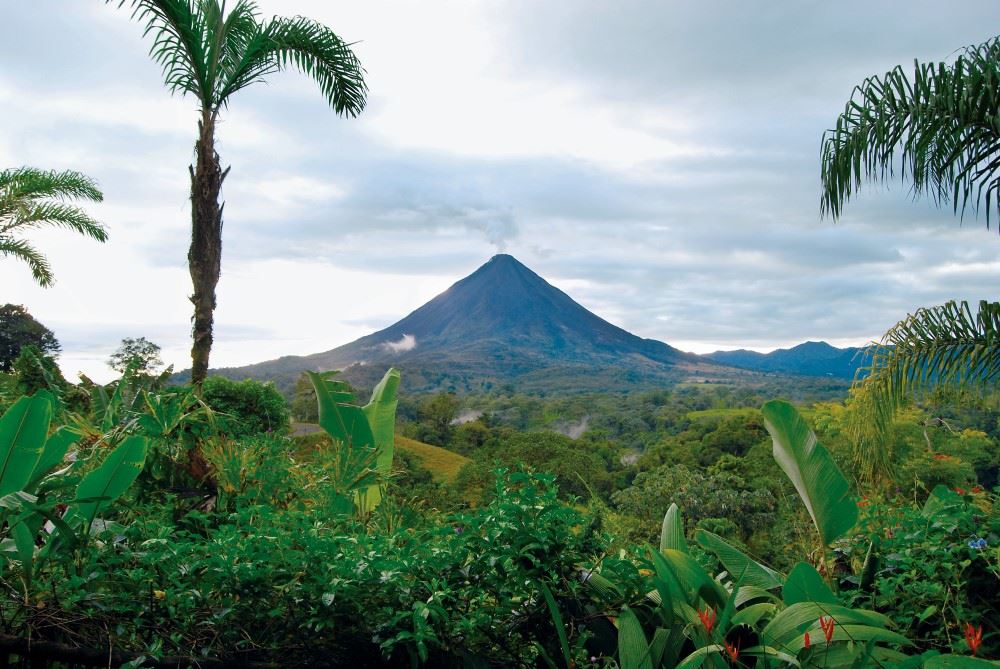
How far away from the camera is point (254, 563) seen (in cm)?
195

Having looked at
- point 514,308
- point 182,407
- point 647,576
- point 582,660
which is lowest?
point 582,660

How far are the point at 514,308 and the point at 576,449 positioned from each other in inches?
3350

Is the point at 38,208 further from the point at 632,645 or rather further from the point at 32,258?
the point at 632,645

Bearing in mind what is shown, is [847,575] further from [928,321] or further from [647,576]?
[928,321]

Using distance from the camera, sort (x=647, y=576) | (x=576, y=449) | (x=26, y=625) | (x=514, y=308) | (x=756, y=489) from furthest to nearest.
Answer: (x=514, y=308) < (x=576, y=449) < (x=756, y=489) < (x=647, y=576) < (x=26, y=625)

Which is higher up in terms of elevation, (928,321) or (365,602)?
(928,321)

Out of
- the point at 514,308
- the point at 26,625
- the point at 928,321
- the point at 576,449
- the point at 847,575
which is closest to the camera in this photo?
the point at 26,625

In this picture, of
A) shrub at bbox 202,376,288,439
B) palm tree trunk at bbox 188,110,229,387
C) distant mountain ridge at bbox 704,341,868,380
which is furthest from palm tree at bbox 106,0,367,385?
distant mountain ridge at bbox 704,341,868,380

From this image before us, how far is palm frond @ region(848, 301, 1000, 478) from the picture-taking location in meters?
5.20

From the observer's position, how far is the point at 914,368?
17.7 ft

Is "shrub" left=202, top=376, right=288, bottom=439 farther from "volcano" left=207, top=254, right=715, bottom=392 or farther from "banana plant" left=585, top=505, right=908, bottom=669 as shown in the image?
"volcano" left=207, top=254, right=715, bottom=392

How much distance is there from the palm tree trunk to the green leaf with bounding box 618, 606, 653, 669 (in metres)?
5.83

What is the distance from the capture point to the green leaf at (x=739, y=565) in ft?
8.46

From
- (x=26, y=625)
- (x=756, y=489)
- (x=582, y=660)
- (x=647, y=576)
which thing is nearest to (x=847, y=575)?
(x=647, y=576)
